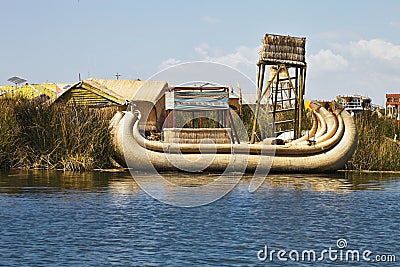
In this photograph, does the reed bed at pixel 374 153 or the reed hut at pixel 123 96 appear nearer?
the reed bed at pixel 374 153

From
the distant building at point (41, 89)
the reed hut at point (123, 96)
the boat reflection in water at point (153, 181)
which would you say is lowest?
the boat reflection in water at point (153, 181)

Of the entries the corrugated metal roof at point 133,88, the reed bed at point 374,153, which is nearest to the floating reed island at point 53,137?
the corrugated metal roof at point 133,88

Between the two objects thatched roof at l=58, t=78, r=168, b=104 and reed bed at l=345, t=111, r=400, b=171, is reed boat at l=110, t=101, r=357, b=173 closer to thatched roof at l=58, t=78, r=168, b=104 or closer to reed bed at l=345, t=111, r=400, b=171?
reed bed at l=345, t=111, r=400, b=171

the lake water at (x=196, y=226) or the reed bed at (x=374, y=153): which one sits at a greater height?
the reed bed at (x=374, y=153)

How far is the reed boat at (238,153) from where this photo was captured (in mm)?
25484

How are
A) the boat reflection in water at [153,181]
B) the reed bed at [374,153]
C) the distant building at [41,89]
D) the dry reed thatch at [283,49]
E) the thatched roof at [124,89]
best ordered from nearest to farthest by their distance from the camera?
the boat reflection in water at [153,181], the dry reed thatch at [283,49], the reed bed at [374,153], the thatched roof at [124,89], the distant building at [41,89]

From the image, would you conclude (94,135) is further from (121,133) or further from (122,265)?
(122,265)

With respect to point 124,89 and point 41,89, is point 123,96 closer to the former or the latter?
point 124,89

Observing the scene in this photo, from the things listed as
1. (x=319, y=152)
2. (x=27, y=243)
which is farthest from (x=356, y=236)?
(x=319, y=152)

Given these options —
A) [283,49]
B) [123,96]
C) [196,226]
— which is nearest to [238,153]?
[283,49]

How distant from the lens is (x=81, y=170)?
2612 cm

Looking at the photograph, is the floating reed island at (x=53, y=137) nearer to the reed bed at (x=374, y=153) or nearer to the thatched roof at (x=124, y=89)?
the thatched roof at (x=124, y=89)

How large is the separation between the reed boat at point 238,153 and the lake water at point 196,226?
141 inches

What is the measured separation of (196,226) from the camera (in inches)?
599
